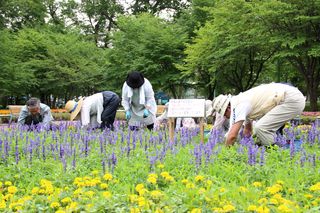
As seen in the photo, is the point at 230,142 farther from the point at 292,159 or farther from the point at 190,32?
the point at 190,32

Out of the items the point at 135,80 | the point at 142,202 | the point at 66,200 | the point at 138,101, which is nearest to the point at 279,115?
the point at 135,80

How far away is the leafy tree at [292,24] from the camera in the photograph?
57.6 feet

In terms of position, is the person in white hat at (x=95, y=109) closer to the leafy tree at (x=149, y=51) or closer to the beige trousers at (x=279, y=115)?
the beige trousers at (x=279, y=115)

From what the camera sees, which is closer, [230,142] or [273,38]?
[230,142]

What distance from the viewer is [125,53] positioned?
1031 inches

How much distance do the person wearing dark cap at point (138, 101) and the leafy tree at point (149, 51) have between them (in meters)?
15.4

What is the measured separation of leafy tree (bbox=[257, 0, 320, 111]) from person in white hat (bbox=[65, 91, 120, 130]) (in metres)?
10.9

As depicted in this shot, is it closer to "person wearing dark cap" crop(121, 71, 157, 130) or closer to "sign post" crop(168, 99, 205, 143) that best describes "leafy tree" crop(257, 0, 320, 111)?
"person wearing dark cap" crop(121, 71, 157, 130)

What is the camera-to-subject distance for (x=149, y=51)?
82.2ft

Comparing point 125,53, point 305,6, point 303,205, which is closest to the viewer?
point 303,205

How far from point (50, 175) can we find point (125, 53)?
2194 centimetres

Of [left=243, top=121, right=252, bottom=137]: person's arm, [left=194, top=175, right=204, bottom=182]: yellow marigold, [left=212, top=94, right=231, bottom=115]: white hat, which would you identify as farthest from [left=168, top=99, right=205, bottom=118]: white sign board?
[left=194, top=175, right=204, bottom=182]: yellow marigold

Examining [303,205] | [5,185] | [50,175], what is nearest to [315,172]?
[303,205]

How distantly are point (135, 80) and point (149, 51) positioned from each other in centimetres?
1722
